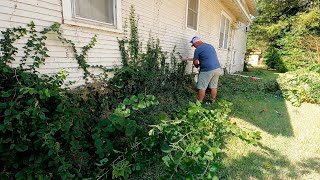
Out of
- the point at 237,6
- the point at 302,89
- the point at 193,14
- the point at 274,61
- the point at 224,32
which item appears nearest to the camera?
the point at 302,89

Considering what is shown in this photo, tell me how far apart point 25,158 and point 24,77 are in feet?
2.72

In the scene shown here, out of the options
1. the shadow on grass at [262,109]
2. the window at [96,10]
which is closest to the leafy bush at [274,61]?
the shadow on grass at [262,109]

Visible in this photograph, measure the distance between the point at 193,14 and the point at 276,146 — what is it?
540cm

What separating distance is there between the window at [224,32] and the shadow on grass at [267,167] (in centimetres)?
895

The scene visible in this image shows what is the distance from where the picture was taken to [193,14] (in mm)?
7527

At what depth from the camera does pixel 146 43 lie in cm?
509

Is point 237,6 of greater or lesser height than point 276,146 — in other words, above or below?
above

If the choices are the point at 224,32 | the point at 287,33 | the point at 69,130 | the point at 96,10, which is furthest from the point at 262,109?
the point at 287,33

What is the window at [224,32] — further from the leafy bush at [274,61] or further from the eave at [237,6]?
the leafy bush at [274,61]

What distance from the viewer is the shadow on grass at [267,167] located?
2.76 m

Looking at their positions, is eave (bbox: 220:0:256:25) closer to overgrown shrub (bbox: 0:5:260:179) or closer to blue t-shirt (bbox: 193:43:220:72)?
blue t-shirt (bbox: 193:43:220:72)

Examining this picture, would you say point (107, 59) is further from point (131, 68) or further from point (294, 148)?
point (294, 148)

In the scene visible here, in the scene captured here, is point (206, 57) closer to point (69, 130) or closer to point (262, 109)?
point (262, 109)

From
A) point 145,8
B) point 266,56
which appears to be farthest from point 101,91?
point 266,56
